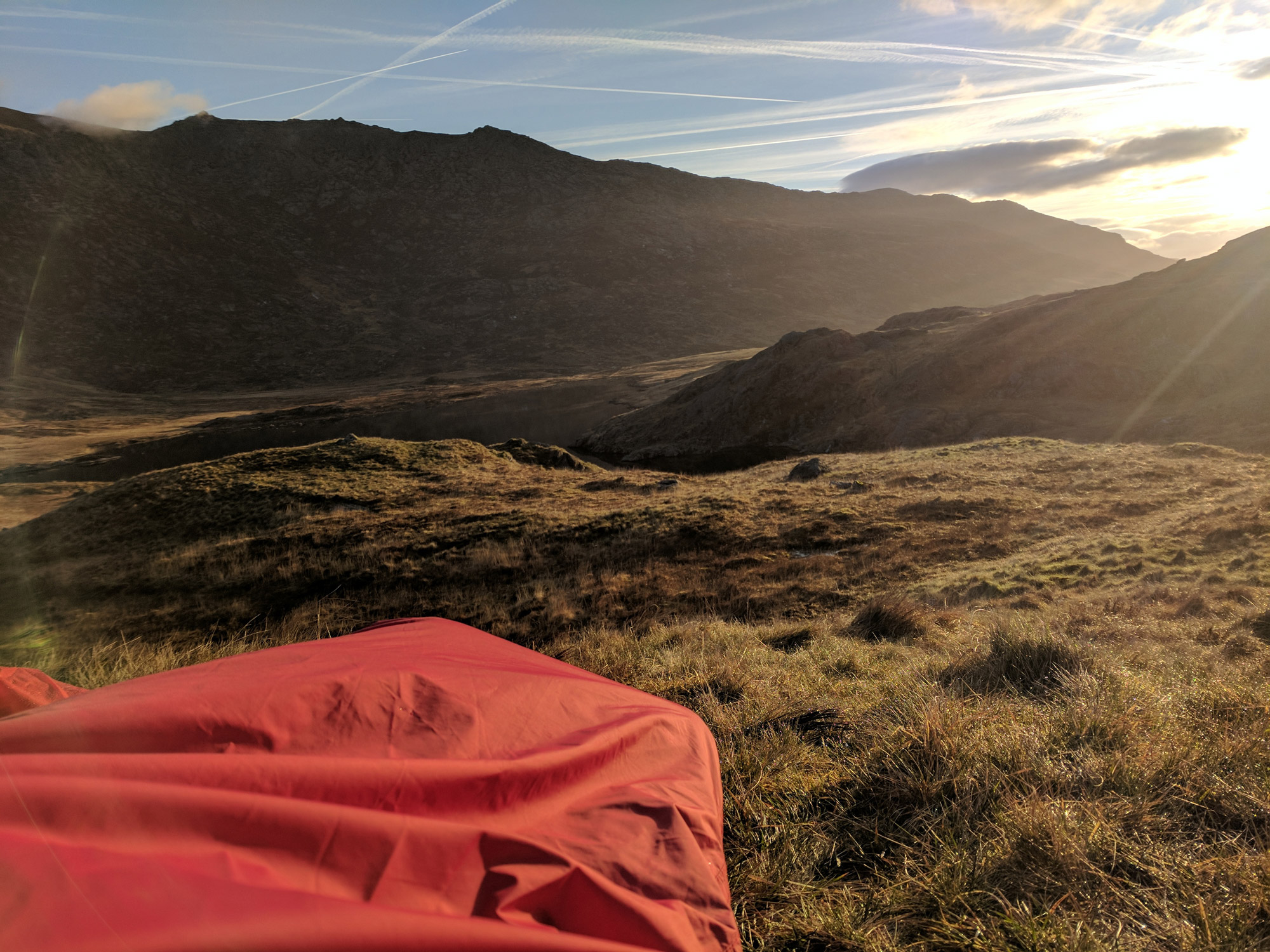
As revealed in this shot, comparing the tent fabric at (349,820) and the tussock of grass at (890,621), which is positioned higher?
the tent fabric at (349,820)

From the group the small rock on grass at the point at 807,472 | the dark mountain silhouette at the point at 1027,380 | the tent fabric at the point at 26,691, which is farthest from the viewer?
the dark mountain silhouette at the point at 1027,380

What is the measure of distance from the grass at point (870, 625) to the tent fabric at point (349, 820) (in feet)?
2.03

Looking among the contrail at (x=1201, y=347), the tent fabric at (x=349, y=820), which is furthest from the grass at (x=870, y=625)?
the contrail at (x=1201, y=347)

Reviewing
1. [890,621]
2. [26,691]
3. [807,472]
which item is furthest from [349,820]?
[807,472]

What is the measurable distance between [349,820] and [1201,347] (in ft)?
135

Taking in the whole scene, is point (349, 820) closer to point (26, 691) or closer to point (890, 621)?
point (26, 691)

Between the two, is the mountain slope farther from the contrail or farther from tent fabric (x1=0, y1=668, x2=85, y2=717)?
tent fabric (x1=0, y1=668, x2=85, y2=717)

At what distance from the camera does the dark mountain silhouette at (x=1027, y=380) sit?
28.9m

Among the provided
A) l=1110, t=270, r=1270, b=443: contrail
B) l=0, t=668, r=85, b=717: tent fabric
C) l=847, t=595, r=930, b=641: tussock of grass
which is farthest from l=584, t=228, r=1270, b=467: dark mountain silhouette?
l=0, t=668, r=85, b=717: tent fabric

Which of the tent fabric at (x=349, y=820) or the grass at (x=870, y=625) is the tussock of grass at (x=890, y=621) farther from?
the tent fabric at (x=349, y=820)

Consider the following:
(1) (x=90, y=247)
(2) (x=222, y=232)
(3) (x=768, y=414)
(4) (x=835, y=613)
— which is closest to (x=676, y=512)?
(4) (x=835, y=613)

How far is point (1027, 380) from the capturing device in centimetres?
3406

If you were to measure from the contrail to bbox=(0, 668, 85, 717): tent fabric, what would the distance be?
117 feet

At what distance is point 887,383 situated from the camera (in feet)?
128
